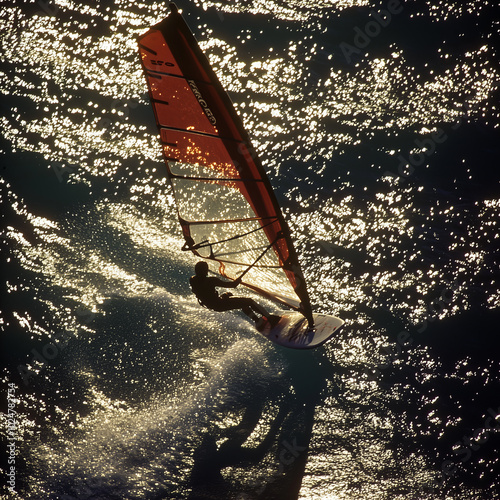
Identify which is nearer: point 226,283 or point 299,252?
point 226,283

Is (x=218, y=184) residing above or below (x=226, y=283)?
above

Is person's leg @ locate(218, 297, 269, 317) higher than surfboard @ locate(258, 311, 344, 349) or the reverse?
higher

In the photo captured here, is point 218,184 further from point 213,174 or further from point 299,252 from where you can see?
point 299,252

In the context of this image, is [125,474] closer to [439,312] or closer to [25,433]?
[25,433]

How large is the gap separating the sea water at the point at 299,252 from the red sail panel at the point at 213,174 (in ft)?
4.90

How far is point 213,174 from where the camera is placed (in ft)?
27.2

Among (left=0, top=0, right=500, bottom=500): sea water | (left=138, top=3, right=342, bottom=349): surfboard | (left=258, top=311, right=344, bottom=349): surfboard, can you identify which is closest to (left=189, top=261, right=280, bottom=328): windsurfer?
(left=258, top=311, right=344, bottom=349): surfboard

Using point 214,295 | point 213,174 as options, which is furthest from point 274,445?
point 213,174

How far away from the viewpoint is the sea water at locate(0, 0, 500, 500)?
7445 mm

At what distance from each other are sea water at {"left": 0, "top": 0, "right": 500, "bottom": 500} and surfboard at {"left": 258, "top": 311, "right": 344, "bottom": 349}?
61 cm

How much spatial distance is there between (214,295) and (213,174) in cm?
195

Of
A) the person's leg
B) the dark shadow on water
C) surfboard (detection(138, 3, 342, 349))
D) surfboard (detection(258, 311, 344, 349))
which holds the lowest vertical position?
the dark shadow on water

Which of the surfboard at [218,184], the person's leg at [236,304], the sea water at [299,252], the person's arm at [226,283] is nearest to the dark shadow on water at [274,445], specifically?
the sea water at [299,252]

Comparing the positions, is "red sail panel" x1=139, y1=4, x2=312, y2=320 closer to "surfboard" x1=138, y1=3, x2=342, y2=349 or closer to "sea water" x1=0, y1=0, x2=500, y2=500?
"surfboard" x1=138, y1=3, x2=342, y2=349
